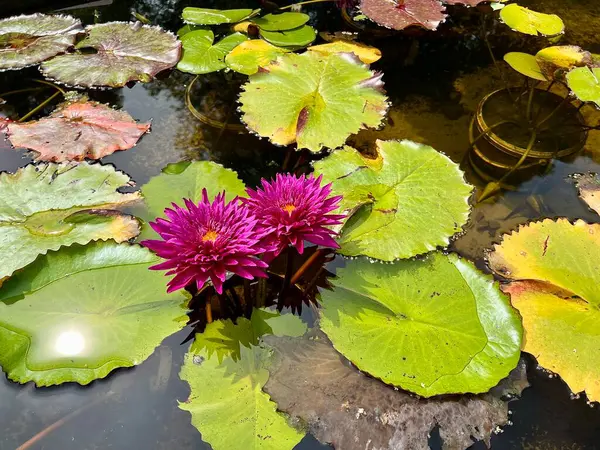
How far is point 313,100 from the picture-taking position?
97.6 inches

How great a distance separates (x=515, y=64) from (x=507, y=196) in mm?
747

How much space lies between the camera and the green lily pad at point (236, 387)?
1.55m

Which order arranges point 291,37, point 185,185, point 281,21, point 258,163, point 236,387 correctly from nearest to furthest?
point 236,387 → point 185,185 → point 258,163 → point 291,37 → point 281,21

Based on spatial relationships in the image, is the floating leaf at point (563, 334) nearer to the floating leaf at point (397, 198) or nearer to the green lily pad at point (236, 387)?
the floating leaf at point (397, 198)

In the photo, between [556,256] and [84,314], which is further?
[556,256]

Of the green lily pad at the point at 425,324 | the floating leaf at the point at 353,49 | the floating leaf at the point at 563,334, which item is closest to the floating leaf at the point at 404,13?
the floating leaf at the point at 353,49

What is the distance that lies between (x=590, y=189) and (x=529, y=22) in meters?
1.14

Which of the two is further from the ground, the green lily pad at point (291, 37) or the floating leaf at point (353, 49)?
the floating leaf at point (353, 49)

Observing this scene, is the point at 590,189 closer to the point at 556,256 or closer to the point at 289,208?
the point at 556,256

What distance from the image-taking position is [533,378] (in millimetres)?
1823

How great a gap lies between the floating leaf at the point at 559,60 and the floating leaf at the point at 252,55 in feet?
4.66

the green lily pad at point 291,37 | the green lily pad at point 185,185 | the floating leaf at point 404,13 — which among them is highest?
the floating leaf at point 404,13

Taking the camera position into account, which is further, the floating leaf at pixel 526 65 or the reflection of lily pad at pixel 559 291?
the floating leaf at pixel 526 65

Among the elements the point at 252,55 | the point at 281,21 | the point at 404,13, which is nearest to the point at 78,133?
the point at 252,55
